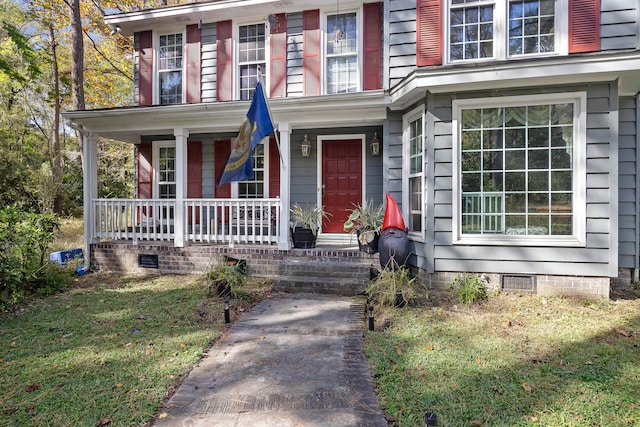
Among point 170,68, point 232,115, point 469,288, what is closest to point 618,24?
point 469,288

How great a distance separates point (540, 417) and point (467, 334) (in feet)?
4.75

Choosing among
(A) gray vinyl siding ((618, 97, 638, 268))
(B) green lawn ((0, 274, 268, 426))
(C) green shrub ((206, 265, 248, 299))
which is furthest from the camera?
(A) gray vinyl siding ((618, 97, 638, 268))

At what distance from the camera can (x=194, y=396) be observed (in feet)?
8.96

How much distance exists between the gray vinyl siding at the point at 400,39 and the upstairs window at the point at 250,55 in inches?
123

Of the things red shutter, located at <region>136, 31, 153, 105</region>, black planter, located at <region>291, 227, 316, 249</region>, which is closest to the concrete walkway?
black planter, located at <region>291, 227, 316, 249</region>

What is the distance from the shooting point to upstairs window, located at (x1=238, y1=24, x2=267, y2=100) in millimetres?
7969

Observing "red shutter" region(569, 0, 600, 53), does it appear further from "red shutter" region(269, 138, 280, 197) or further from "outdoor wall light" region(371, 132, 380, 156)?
"red shutter" region(269, 138, 280, 197)

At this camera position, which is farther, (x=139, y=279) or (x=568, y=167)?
(x=139, y=279)

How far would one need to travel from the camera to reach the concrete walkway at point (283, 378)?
2.46m

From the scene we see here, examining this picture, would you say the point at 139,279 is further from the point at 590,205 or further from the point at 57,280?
the point at 590,205

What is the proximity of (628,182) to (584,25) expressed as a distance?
2455mm

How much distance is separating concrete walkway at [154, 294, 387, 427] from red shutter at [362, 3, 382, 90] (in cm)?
493

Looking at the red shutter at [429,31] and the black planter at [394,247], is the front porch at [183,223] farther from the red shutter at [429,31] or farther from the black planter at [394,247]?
the red shutter at [429,31]

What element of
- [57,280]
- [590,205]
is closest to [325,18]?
[590,205]
